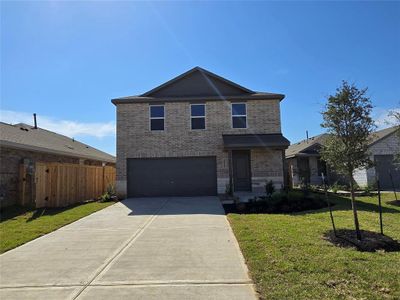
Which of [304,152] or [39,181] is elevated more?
[304,152]

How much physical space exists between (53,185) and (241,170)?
9.59 m

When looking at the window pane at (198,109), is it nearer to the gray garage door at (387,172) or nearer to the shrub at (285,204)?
the shrub at (285,204)

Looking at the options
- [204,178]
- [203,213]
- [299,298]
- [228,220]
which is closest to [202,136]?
[204,178]

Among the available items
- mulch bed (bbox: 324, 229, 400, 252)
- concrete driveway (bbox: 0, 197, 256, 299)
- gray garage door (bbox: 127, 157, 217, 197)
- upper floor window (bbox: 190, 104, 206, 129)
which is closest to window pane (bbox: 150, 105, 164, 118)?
upper floor window (bbox: 190, 104, 206, 129)

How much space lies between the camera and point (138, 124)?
17.3m

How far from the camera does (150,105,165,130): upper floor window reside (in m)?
17.4

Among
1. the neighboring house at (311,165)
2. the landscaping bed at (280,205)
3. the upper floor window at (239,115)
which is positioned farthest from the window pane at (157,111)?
the neighboring house at (311,165)

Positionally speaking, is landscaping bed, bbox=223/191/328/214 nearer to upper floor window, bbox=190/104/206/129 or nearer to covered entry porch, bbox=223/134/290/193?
covered entry porch, bbox=223/134/290/193

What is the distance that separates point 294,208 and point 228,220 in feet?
11.3

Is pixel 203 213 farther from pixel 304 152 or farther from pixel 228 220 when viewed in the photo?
pixel 304 152

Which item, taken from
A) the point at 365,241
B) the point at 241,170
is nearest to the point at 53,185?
the point at 241,170

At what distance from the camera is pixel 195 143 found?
17.1m

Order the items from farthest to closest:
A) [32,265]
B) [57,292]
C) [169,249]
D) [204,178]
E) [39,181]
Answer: [204,178] < [39,181] < [169,249] < [32,265] < [57,292]

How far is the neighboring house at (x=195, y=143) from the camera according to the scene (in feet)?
55.5
